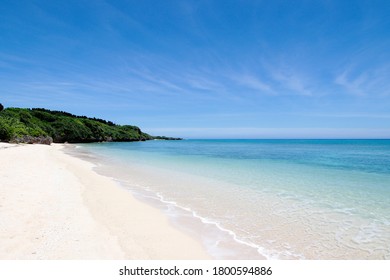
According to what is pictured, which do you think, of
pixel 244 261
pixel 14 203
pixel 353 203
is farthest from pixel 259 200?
pixel 14 203

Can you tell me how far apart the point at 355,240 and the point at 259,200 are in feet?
14.2

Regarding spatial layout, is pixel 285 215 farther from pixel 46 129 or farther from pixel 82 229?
pixel 46 129

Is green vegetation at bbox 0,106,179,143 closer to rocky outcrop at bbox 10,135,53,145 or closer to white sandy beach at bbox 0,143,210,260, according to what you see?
rocky outcrop at bbox 10,135,53,145

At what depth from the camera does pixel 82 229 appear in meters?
6.08

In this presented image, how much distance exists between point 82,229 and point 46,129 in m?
84.0

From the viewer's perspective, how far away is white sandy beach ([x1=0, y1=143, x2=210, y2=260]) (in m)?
5.01

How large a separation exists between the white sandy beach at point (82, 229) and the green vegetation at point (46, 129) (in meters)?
44.9

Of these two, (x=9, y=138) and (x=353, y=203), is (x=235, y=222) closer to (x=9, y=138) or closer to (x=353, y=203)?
(x=353, y=203)

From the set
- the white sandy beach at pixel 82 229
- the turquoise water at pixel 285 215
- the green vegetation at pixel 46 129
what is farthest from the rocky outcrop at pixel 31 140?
the white sandy beach at pixel 82 229

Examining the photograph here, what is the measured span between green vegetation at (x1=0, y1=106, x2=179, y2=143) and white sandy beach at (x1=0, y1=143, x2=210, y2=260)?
147ft

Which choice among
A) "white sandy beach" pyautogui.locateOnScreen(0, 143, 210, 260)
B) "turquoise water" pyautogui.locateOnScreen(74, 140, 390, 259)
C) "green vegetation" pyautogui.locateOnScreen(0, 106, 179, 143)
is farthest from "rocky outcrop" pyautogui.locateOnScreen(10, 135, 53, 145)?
"white sandy beach" pyautogui.locateOnScreen(0, 143, 210, 260)

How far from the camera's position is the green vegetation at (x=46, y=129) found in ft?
155

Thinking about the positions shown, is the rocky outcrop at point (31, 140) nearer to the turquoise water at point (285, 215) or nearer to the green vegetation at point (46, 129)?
the green vegetation at point (46, 129)

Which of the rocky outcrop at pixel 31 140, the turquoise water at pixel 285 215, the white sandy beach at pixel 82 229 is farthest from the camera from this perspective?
the rocky outcrop at pixel 31 140
